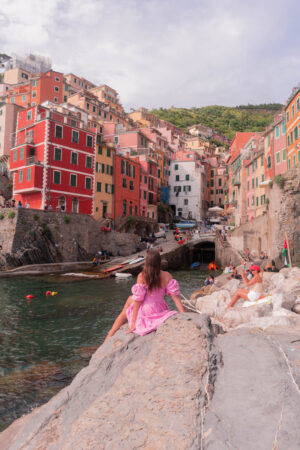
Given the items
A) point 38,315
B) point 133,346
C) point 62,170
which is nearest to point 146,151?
point 62,170

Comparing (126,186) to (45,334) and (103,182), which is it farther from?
(45,334)

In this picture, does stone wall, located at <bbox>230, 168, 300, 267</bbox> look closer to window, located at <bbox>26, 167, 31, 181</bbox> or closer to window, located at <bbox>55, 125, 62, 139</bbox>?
window, located at <bbox>55, 125, 62, 139</bbox>

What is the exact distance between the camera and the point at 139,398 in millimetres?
2887

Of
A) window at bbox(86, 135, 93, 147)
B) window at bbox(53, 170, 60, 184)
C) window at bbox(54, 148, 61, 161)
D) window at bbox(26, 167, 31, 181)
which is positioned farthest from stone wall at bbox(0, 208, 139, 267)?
window at bbox(86, 135, 93, 147)

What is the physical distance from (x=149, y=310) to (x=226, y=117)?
158119mm

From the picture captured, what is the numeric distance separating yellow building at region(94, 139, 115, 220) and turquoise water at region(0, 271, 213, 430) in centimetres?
1933

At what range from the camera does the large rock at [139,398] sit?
2.53 meters

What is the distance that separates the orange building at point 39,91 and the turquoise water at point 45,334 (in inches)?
1888

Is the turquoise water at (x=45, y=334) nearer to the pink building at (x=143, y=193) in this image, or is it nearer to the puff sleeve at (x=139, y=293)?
the puff sleeve at (x=139, y=293)

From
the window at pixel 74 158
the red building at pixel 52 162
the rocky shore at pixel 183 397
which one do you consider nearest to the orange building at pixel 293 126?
the red building at pixel 52 162

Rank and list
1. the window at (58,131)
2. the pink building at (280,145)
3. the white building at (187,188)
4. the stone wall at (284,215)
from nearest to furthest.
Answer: the stone wall at (284,215) < the pink building at (280,145) < the window at (58,131) < the white building at (187,188)

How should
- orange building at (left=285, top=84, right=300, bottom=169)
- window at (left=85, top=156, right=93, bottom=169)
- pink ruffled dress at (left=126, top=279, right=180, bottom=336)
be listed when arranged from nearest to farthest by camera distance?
1. pink ruffled dress at (left=126, top=279, right=180, bottom=336)
2. orange building at (left=285, top=84, right=300, bottom=169)
3. window at (left=85, top=156, right=93, bottom=169)

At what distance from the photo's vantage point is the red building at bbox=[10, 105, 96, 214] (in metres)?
32.9

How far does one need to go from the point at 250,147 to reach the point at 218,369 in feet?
149
